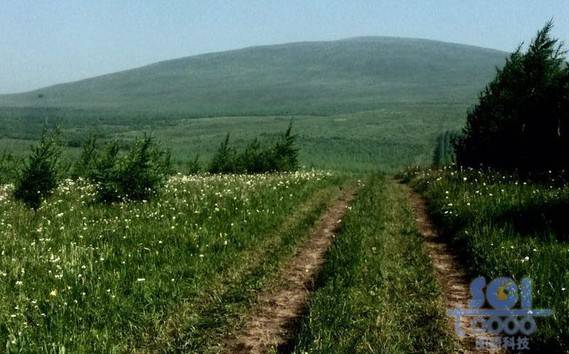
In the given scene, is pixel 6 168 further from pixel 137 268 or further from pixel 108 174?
pixel 137 268

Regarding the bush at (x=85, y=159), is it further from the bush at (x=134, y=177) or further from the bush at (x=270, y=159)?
the bush at (x=134, y=177)

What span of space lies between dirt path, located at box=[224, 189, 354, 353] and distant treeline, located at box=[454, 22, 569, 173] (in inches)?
472

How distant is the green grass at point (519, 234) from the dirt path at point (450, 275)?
239 mm

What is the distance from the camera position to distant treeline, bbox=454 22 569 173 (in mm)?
19469

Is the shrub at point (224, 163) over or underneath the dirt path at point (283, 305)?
underneath

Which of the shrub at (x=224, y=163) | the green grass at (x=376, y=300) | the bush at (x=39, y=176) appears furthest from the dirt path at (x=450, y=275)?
the shrub at (x=224, y=163)

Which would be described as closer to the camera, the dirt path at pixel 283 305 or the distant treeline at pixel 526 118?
the dirt path at pixel 283 305

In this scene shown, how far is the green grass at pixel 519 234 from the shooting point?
22.4 ft

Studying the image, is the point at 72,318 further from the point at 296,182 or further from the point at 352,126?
the point at 352,126

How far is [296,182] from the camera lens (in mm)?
19516

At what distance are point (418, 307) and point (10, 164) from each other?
34.2 meters

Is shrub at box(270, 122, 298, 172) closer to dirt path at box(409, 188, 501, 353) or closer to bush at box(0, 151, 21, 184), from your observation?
bush at box(0, 151, 21, 184)

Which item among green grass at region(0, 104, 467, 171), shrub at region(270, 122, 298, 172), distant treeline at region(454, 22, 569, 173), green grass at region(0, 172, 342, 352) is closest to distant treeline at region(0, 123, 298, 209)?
green grass at region(0, 172, 342, 352)

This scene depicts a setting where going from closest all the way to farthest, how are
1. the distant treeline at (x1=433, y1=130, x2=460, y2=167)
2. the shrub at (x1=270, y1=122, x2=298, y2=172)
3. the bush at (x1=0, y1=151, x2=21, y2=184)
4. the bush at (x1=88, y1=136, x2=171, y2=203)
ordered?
the bush at (x1=88, y1=136, x2=171, y2=203) < the distant treeline at (x1=433, y1=130, x2=460, y2=167) < the bush at (x1=0, y1=151, x2=21, y2=184) < the shrub at (x1=270, y1=122, x2=298, y2=172)
